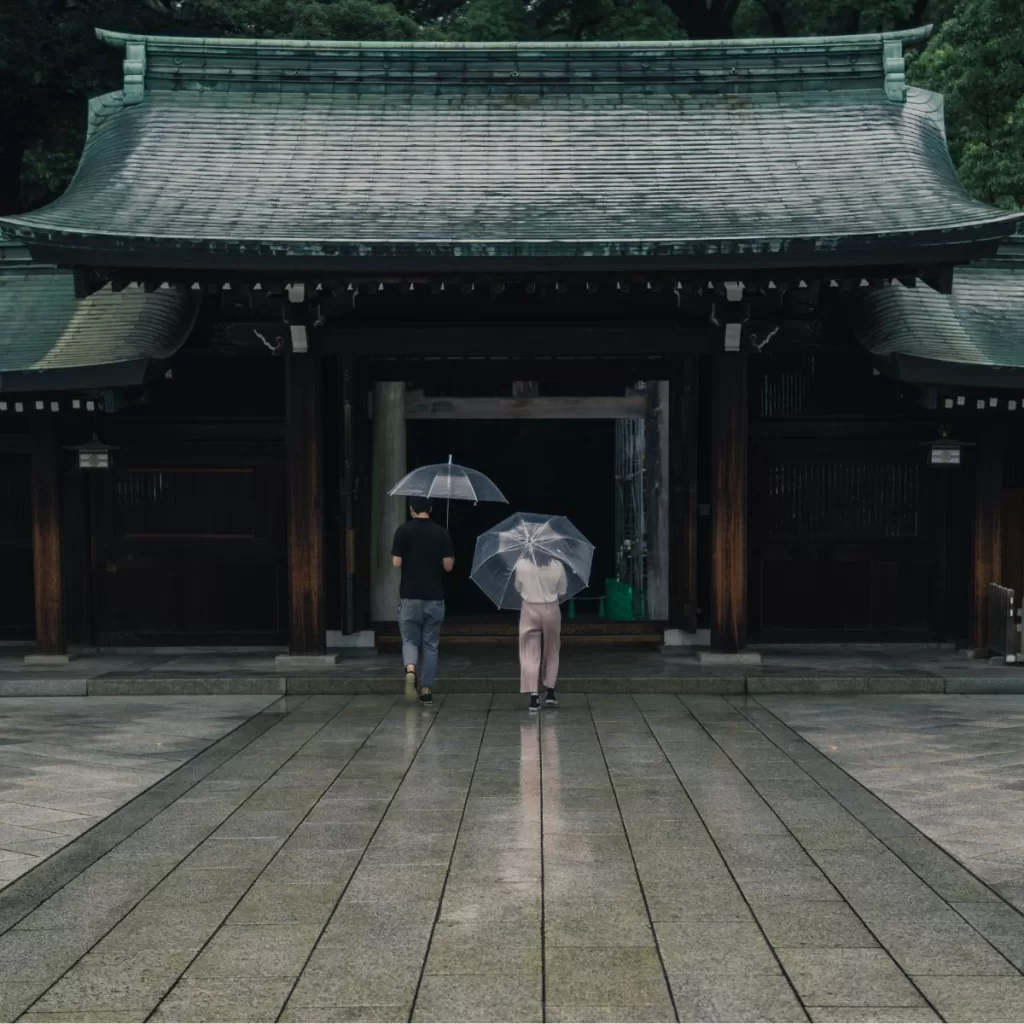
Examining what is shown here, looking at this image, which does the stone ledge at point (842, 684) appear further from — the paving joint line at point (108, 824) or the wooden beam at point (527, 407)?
the paving joint line at point (108, 824)

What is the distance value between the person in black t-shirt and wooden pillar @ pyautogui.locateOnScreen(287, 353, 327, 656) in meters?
2.19

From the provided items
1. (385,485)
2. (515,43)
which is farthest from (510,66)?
(385,485)

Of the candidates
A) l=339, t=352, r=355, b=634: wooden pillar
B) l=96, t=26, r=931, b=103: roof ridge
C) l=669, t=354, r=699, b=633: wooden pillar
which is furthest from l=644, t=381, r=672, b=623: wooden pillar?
l=96, t=26, r=931, b=103: roof ridge

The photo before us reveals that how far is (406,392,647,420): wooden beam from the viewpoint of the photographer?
17156mm

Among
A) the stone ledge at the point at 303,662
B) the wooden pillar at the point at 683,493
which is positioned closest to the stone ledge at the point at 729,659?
the wooden pillar at the point at 683,493

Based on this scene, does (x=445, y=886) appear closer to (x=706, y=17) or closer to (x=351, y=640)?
(x=351, y=640)

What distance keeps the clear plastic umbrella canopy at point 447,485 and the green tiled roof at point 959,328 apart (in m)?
4.40

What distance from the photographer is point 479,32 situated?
1261 inches

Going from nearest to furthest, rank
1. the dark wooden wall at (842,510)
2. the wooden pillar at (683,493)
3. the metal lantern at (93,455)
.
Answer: the metal lantern at (93,455), the dark wooden wall at (842,510), the wooden pillar at (683,493)

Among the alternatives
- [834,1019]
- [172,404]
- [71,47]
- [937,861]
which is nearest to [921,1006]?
[834,1019]

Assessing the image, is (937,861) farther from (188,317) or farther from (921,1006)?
(188,317)

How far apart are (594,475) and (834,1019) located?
2038 cm

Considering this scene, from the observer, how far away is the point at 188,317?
15.5m

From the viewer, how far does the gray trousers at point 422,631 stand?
12.6 metres
